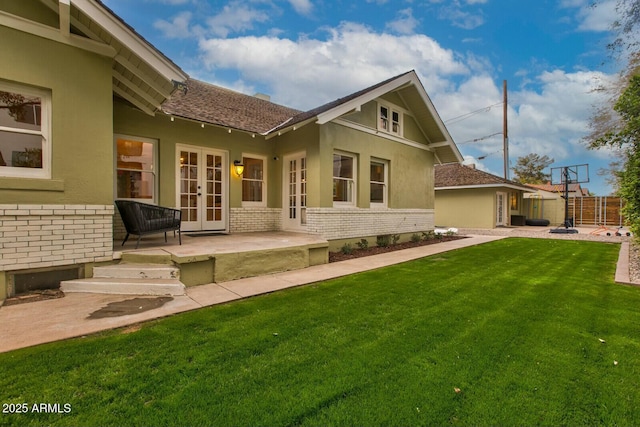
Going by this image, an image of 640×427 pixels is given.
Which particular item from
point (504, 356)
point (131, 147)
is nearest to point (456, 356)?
point (504, 356)

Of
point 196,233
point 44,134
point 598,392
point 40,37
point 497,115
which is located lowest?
point 598,392

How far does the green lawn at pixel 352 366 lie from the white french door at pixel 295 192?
458 cm

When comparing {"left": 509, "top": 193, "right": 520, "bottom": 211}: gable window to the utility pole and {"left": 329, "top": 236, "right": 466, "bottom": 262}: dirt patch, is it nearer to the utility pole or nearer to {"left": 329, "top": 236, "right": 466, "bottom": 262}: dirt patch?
the utility pole

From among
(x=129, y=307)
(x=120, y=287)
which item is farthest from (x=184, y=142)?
(x=129, y=307)

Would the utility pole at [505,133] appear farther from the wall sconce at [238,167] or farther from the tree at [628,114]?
the wall sconce at [238,167]

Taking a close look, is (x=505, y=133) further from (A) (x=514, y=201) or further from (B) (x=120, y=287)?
(B) (x=120, y=287)

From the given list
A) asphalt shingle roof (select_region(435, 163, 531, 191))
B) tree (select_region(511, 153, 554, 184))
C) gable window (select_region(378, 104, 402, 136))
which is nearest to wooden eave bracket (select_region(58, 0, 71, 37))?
gable window (select_region(378, 104, 402, 136))

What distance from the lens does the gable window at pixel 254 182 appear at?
29.1 ft

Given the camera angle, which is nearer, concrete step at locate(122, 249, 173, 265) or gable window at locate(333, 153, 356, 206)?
concrete step at locate(122, 249, 173, 265)

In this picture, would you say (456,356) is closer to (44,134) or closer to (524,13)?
(44,134)

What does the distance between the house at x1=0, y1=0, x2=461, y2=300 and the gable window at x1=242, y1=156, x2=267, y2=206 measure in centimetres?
3

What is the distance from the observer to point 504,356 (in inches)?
107

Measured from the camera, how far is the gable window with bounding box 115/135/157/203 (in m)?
6.75

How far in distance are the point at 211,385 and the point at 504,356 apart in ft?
8.62
